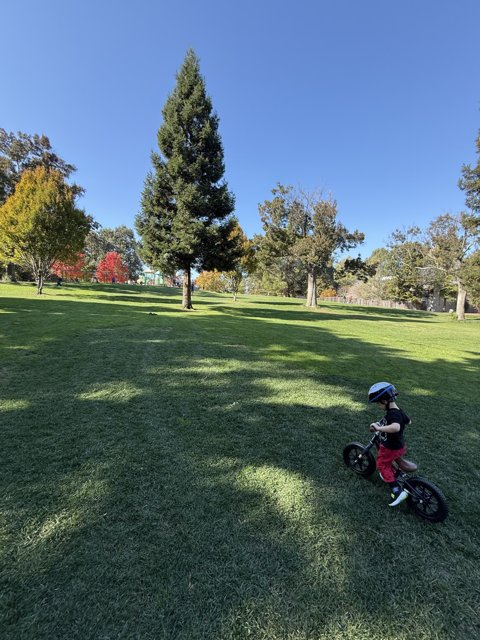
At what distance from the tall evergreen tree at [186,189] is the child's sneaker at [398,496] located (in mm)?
16111

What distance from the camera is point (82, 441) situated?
3.93 meters

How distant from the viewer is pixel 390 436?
3160 millimetres

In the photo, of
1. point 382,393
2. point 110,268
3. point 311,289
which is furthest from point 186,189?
point 110,268

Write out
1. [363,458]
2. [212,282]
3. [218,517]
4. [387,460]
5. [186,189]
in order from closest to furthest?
[218,517] → [387,460] → [363,458] → [186,189] → [212,282]

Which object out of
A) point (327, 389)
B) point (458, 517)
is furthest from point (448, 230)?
point (458, 517)

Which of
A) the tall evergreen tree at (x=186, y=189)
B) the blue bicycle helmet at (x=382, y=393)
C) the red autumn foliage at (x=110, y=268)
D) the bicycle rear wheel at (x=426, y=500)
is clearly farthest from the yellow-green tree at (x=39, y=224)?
the red autumn foliage at (x=110, y=268)

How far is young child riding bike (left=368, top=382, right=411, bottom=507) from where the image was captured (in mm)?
3107

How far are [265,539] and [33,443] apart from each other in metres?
2.94

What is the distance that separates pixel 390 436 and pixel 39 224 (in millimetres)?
24363

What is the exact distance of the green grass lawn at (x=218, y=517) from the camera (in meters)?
2.04

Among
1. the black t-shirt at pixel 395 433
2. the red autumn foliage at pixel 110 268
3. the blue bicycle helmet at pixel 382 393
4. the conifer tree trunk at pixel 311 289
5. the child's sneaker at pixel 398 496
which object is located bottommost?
the child's sneaker at pixel 398 496

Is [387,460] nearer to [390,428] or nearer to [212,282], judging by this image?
[390,428]

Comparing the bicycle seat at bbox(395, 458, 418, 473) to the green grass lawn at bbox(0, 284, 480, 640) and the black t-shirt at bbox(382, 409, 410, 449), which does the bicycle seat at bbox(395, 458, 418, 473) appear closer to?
the black t-shirt at bbox(382, 409, 410, 449)

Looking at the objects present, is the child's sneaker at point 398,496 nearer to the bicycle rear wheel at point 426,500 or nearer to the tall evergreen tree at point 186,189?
the bicycle rear wheel at point 426,500
